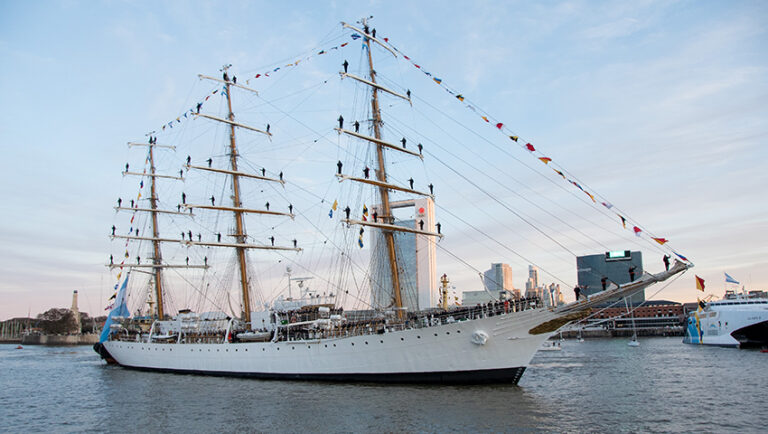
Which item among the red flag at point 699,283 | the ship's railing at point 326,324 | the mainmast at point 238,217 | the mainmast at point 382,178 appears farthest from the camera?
the mainmast at point 238,217

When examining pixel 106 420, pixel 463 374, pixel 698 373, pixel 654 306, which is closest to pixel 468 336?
pixel 463 374

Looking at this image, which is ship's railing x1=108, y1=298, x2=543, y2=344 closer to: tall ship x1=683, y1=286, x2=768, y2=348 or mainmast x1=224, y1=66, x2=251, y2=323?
mainmast x1=224, y1=66, x2=251, y2=323

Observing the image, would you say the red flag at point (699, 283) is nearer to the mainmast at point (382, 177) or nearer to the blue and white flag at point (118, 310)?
the mainmast at point (382, 177)

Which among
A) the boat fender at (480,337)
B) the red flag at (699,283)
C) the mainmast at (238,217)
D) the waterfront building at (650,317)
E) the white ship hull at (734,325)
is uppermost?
the mainmast at (238,217)

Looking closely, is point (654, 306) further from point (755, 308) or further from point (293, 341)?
point (293, 341)

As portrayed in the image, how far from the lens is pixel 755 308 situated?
190 feet

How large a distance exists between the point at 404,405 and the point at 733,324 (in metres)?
57.6

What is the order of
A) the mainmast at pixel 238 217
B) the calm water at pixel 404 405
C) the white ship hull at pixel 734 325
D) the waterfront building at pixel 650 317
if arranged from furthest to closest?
the waterfront building at pixel 650 317 → the white ship hull at pixel 734 325 → the mainmast at pixel 238 217 → the calm water at pixel 404 405

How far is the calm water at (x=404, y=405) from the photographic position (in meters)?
17.7

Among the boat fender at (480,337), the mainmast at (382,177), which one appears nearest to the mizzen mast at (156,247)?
the mainmast at (382,177)

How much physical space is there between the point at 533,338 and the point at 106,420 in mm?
19114

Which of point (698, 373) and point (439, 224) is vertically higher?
point (439, 224)

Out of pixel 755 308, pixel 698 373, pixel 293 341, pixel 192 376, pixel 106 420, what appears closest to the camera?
pixel 106 420

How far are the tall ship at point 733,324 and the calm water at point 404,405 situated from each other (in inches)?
1207
